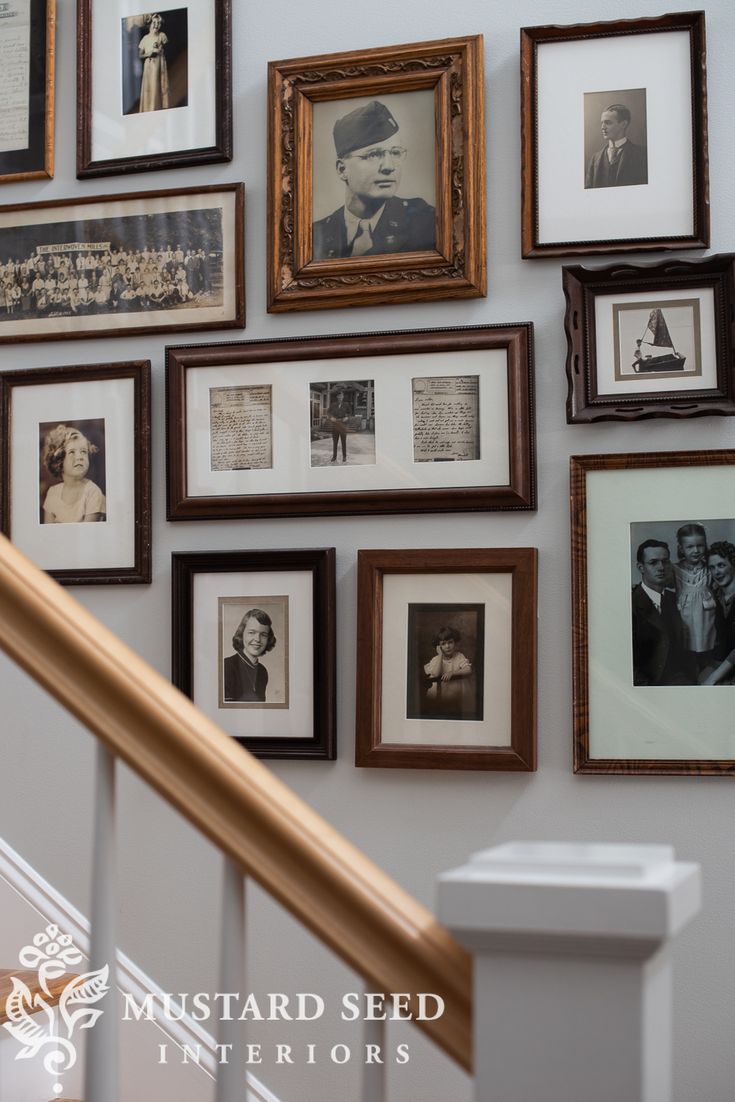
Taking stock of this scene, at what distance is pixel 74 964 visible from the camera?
2.23m

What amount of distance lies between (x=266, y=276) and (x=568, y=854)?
163 cm

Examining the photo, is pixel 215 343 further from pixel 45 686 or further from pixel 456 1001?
pixel 456 1001

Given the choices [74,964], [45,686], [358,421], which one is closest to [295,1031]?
[74,964]

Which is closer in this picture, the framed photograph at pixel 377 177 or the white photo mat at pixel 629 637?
the white photo mat at pixel 629 637

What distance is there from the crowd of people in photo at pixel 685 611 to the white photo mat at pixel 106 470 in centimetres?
98

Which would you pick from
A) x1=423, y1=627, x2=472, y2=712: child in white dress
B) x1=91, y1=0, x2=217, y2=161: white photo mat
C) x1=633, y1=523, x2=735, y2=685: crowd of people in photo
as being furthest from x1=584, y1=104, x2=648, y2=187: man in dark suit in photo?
x1=423, y1=627, x2=472, y2=712: child in white dress

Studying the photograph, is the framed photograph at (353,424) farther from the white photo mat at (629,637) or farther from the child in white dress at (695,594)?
the child in white dress at (695,594)

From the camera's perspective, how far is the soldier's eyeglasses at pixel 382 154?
208 centimetres

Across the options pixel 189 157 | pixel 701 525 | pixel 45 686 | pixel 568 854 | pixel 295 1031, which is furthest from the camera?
pixel 189 157

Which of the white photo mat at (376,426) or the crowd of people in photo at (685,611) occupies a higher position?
the white photo mat at (376,426)

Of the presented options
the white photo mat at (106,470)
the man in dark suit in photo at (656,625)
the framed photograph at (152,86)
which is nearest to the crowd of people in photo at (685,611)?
the man in dark suit in photo at (656,625)

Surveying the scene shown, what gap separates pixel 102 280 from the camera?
7.36 feet

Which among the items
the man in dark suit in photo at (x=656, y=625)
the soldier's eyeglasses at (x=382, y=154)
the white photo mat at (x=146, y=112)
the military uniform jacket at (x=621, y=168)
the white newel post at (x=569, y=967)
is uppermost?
the white photo mat at (x=146, y=112)

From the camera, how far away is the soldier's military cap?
2.09 m
